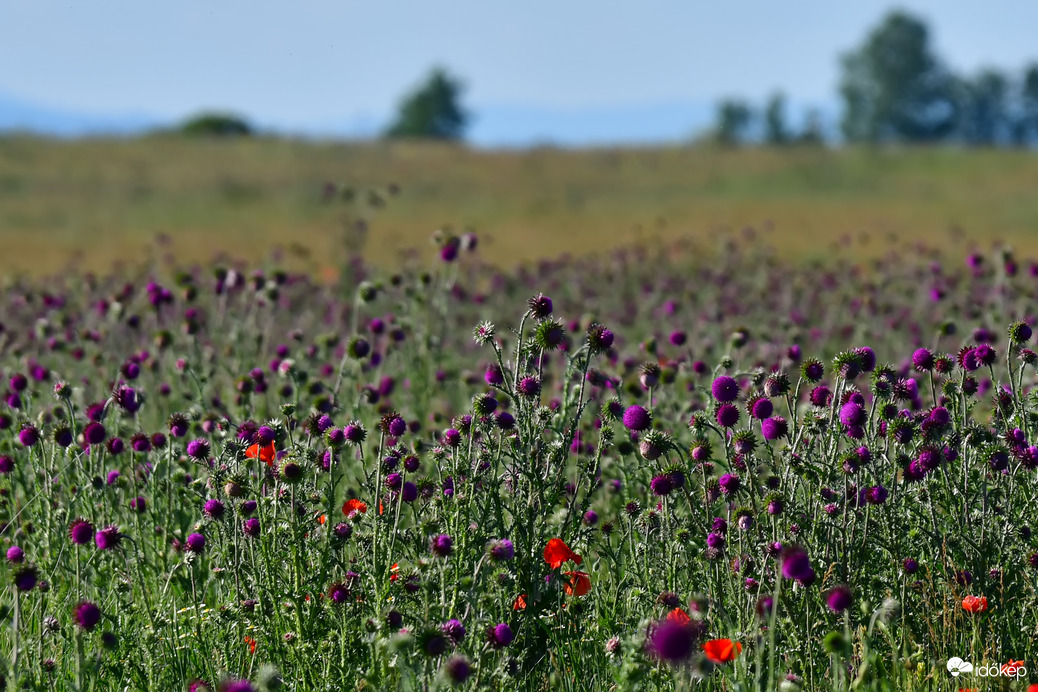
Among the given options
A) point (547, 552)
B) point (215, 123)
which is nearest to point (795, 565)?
point (547, 552)

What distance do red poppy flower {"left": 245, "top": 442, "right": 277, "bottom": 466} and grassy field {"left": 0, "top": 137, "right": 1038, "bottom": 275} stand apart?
44.6ft

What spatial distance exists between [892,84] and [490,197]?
61.9 m

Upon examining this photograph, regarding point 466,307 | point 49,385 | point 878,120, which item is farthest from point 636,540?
point 878,120

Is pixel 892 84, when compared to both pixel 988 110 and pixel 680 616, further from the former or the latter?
pixel 680 616

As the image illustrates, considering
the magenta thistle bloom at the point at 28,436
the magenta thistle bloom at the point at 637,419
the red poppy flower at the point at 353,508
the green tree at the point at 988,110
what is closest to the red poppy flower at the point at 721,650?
the magenta thistle bloom at the point at 637,419

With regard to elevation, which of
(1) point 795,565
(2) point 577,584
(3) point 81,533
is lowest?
(2) point 577,584

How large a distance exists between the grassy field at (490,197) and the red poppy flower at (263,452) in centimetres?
1360

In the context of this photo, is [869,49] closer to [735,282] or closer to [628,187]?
[628,187]

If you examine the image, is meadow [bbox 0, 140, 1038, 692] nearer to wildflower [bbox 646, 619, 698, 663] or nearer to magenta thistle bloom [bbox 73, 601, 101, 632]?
magenta thistle bloom [bbox 73, 601, 101, 632]

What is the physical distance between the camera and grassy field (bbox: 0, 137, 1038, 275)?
22484 mm

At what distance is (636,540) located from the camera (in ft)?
13.3

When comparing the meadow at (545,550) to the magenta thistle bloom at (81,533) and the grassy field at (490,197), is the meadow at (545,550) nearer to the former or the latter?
the magenta thistle bloom at (81,533)

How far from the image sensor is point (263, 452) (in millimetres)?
3576

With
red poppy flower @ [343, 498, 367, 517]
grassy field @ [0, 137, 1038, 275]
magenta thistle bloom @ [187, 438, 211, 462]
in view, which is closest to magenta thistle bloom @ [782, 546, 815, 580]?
red poppy flower @ [343, 498, 367, 517]
